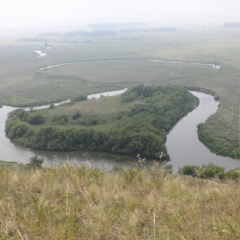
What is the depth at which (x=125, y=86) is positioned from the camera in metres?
62.3

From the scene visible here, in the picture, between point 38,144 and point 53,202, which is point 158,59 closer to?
point 38,144

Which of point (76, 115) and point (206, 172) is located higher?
point (206, 172)

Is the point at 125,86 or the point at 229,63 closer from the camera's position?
the point at 125,86

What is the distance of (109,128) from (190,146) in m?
8.84

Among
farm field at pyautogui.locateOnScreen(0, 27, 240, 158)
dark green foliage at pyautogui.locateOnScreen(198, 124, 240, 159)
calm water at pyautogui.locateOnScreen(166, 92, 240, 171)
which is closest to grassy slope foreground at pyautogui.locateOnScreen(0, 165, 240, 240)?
calm water at pyautogui.locateOnScreen(166, 92, 240, 171)

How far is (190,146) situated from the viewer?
32469 mm

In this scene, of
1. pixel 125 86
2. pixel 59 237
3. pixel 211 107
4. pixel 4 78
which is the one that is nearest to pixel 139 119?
pixel 211 107

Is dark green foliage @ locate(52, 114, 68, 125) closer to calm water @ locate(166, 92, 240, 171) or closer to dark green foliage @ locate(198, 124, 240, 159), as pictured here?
calm water @ locate(166, 92, 240, 171)

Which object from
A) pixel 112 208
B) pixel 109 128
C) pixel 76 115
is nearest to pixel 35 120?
pixel 76 115

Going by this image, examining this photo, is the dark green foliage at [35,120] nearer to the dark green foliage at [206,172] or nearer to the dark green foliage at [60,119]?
the dark green foliage at [60,119]

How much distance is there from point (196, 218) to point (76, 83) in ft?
210

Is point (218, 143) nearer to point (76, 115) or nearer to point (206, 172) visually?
point (206, 172)

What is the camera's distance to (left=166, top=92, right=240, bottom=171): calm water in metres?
28.8

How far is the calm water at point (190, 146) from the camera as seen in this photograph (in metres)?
28.8
